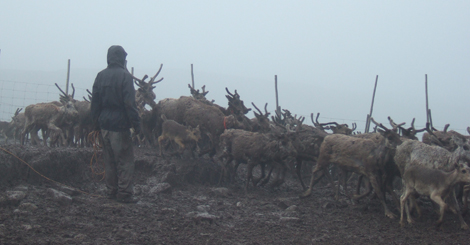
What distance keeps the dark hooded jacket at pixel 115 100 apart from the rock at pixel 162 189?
1.54 meters

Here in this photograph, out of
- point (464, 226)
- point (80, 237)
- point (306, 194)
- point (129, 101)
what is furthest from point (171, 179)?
point (464, 226)

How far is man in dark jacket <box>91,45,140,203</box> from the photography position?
7.31 m

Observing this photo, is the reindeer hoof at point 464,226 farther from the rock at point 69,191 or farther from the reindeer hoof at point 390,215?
the rock at point 69,191

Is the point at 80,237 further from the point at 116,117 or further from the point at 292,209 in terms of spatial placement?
the point at 292,209

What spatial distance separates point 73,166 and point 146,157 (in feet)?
6.51

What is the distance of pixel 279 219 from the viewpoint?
7055 millimetres

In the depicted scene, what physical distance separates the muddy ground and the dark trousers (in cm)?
31

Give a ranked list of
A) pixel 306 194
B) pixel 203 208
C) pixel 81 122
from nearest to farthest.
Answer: pixel 203 208
pixel 306 194
pixel 81 122

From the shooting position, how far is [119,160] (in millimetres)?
7445

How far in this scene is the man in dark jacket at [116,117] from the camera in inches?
288

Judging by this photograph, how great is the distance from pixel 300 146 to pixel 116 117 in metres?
4.68

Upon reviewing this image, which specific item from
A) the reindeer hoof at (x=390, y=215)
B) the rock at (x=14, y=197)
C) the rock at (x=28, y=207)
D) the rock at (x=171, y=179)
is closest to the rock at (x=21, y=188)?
the rock at (x=14, y=197)

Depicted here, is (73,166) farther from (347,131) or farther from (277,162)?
(347,131)

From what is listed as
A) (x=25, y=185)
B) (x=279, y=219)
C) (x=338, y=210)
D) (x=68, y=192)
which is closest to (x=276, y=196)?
(x=338, y=210)
